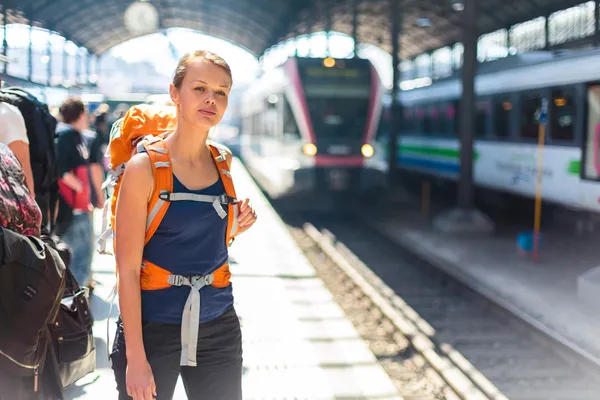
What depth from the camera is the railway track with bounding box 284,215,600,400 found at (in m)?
5.77

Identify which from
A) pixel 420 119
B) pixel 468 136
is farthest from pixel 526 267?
pixel 420 119

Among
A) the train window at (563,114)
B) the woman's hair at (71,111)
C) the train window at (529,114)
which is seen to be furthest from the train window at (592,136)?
the woman's hair at (71,111)

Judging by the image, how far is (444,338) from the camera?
24.0 ft

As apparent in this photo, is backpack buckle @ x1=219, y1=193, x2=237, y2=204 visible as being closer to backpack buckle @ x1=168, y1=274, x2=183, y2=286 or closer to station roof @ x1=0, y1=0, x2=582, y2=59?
backpack buckle @ x1=168, y1=274, x2=183, y2=286

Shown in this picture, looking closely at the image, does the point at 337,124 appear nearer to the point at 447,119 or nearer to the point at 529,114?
the point at 529,114

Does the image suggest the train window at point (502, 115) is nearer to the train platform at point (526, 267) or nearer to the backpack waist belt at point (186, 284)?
the train platform at point (526, 267)

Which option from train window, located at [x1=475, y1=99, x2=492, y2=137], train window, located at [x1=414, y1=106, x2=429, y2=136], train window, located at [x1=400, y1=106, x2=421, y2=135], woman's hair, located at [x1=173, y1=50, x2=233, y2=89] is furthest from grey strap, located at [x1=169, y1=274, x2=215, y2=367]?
train window, located at [x1=400, y1=106, x2=421, y2=135]

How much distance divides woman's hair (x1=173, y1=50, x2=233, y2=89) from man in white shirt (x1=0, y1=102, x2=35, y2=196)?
54.6 inches

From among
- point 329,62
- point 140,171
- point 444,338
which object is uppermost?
point 329,62

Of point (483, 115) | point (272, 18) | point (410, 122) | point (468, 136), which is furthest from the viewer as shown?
point (272, 18)

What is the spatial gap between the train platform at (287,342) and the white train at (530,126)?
498 centimetres

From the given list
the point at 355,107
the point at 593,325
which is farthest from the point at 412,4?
the point at 593,325

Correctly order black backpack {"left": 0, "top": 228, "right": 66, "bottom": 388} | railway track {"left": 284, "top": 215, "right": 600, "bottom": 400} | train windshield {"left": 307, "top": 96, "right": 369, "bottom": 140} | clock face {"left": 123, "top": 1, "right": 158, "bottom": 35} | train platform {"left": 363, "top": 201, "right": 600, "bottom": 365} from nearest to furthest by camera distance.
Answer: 1. black backpack {"left": 0, "top": 228, "right": 66, "bottom": 388}
2. railway track {"left": 284, "top": 215, "right": 600, "bottom": 400}
3. train platform {"left": 363, "top": 201, "right": 600, "bottom": 365}
4. train windshield {"left": 307, "top": 96, "right": 369, "bottom": 140}
5. clock face {"left": 123, "top": 1, "right": 158, "bottom": 35}

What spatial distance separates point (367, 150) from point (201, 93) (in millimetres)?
12837
